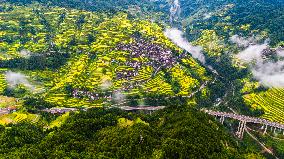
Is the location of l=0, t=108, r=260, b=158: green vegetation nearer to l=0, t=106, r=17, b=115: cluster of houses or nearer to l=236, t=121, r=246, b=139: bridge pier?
l=0, t=106, r=17, b=115: cluster of houses

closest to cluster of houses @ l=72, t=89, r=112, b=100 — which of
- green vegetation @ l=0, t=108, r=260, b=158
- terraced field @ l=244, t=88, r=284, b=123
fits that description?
green vegetation @ l=0, t=108, r=260, b=158

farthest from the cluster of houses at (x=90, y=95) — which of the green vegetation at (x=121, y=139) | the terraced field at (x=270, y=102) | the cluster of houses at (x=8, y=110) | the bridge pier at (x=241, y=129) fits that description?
the terraced field at (x=270, y=102)

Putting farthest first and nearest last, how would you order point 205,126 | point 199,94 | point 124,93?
point 199,94 → point 124,93 → point 205,126

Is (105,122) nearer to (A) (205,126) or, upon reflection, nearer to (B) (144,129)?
(B) (144,129)

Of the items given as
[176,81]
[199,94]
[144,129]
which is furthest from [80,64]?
[144,129]

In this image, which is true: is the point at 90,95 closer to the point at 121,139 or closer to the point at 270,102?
the point at 121,139

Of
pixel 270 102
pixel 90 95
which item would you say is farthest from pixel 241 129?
pixel 90 95

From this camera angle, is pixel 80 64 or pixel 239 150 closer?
pixel 239 150

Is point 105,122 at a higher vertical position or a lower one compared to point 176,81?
lower
